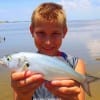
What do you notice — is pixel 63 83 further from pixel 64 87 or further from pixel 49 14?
pixel 49 14

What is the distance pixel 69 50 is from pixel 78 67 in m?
11.9

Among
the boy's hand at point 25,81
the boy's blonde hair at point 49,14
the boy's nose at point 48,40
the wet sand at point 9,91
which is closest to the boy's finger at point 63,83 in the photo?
the boy's hand at point 25,81

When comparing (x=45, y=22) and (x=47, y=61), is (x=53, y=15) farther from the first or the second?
(x=47, y=61)

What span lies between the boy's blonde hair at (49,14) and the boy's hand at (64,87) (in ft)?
2.47

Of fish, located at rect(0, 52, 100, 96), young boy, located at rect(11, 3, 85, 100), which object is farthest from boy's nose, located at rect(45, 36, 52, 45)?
fish, located at rect(0, 52, 100, 96)

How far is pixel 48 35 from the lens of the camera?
3.91 m

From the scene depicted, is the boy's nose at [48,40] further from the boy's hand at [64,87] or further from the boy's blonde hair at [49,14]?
the boy's hand at [64,87]

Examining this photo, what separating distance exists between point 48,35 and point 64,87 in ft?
2.21

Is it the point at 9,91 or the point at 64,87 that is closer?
the point at 64,87

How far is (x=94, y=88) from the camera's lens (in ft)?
31.8

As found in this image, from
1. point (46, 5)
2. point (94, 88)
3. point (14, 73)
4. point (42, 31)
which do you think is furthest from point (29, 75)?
point (94, 88)

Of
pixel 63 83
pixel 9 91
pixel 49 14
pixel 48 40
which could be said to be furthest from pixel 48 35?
pixel 9 91

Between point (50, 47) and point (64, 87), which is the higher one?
point (50, 47)

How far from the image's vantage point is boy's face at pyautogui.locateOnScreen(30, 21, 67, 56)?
3.91m
